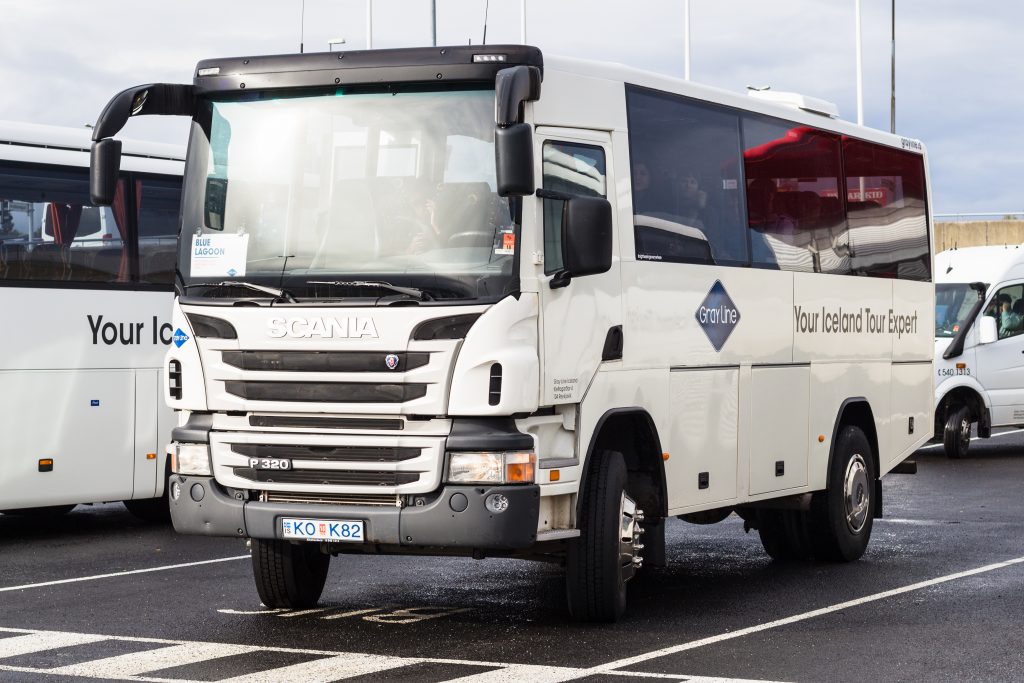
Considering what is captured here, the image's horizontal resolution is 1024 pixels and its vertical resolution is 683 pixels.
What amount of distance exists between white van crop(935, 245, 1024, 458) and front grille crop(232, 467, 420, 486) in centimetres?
1552

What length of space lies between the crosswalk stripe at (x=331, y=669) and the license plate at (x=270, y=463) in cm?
105

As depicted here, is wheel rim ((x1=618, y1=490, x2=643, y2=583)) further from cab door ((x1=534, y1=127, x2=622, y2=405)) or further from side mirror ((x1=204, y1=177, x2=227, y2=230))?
side mirror ((x1=204, y1=177, x2=227, y2=230))

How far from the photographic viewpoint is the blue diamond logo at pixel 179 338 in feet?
30.2

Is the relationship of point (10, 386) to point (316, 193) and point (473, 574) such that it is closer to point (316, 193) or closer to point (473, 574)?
point (473, 574)

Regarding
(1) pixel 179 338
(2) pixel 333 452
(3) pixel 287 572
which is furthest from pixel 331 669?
(1) pixel 179 338

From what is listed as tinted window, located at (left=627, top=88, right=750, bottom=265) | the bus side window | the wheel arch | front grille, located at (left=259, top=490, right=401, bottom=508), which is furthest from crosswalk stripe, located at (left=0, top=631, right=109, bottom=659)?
the bus side window

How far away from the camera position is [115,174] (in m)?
9.34

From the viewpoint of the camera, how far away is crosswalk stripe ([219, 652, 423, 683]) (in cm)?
800

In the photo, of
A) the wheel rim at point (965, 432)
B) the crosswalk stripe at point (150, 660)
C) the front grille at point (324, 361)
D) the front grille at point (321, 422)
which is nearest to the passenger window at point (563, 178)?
the front grille at point (324, 361)

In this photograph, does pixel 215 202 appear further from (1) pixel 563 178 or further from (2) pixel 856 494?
(2) pixel 856 494

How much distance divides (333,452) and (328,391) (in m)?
0.32

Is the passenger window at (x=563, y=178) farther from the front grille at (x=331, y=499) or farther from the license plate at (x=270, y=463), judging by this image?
the license plate at (x=270, y=463)

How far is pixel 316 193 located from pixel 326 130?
350mm

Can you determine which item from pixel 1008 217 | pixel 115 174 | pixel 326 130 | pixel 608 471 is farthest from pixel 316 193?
pixel 1008 217
